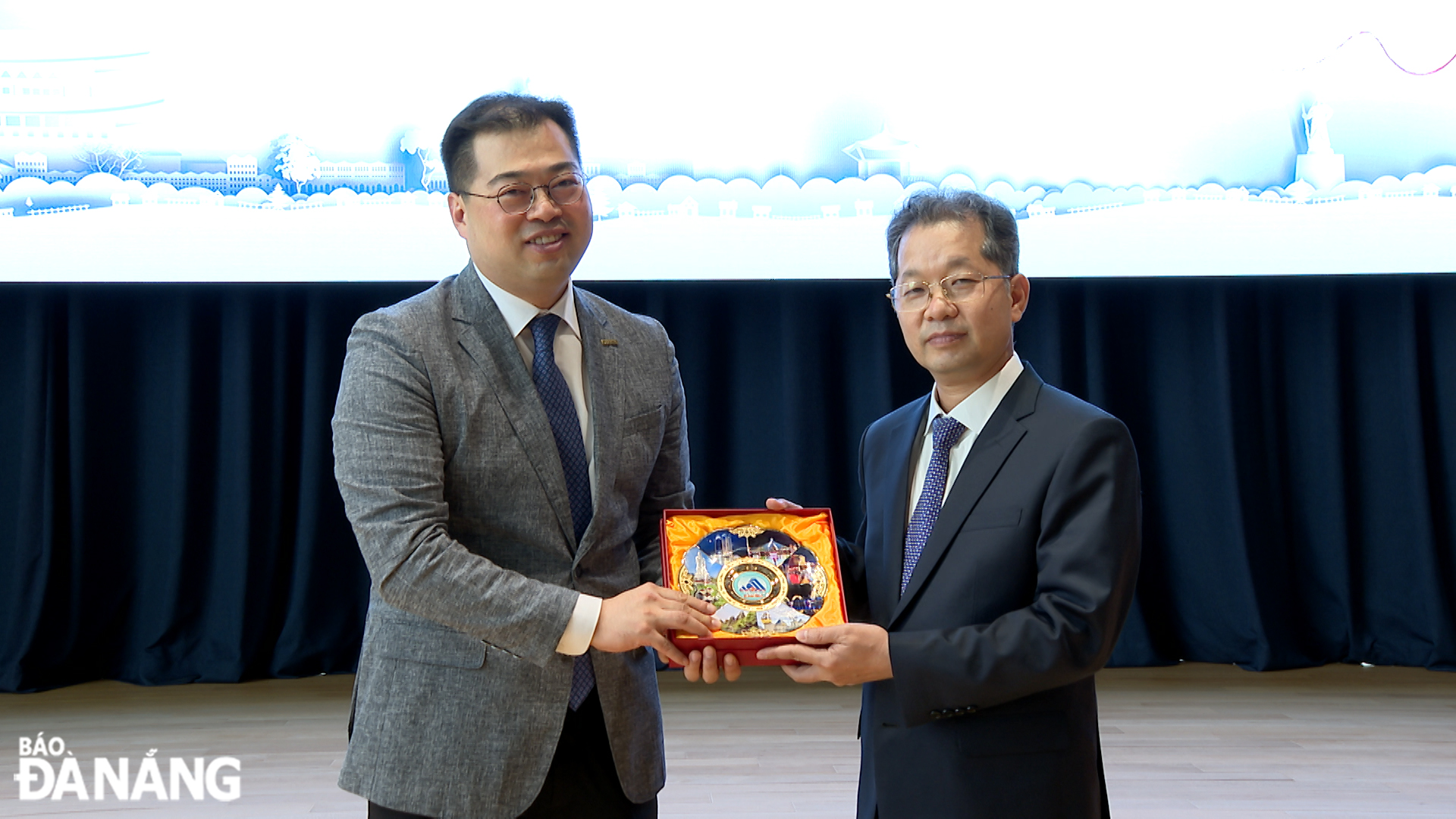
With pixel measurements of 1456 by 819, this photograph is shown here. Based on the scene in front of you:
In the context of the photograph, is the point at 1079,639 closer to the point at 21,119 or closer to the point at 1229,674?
the point at 1229,674

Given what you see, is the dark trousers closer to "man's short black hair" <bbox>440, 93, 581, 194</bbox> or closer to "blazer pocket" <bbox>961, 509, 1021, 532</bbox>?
"blazer pocket" <bbox>961, 509, 1021, 532</bbox>

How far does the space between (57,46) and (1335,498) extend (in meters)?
4.84

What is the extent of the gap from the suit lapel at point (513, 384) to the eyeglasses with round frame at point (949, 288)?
52 centimetres

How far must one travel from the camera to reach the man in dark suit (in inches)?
A: 45.0

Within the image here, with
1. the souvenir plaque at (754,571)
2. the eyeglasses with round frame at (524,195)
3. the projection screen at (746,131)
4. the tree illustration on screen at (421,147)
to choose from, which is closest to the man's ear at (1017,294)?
the souvenir plaque at (754,571)

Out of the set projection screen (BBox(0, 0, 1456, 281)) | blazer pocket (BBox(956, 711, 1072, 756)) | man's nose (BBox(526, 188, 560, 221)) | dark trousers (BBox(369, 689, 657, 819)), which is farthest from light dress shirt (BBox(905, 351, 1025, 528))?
projection screen (BBox(0, 0, 1456, 281))

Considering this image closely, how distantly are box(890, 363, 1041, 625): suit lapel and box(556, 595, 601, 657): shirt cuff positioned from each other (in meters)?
0.39

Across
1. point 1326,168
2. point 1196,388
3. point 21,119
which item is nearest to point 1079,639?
point 1326,168

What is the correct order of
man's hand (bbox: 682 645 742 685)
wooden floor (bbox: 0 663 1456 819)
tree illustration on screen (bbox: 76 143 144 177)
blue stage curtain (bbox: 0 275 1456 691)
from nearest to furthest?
man's hand (bbox: 682 645 742 685) → wooden floor (bbox: 0 663 1456 819) → tree illustration on screen (bbox: 76 143 144 177) → blue stage curtain (bbox: 0 275 1456 691)

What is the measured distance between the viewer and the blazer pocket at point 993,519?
3.92 feet

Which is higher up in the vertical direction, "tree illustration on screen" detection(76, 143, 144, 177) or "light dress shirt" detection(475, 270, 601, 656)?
"tree illustration on screen" detection(76, 143, 144, 177)

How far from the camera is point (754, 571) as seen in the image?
1.31 meters

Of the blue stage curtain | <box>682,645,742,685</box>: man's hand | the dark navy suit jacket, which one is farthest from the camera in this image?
the blue stage curtain

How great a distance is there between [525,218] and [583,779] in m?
0.73
